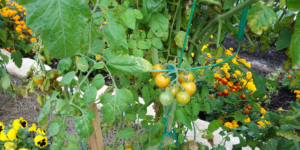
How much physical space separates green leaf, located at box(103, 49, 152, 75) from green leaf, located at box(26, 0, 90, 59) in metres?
0.20

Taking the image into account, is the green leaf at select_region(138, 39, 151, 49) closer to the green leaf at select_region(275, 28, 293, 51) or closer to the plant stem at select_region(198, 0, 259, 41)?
the plant stem at select_region(198, 0, 259, 41)

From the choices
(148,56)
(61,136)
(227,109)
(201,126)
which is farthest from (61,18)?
(227,109)

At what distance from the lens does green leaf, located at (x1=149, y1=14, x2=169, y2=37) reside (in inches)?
28.2

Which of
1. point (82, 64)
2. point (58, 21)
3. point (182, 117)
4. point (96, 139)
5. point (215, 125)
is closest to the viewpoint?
point (58, 21)

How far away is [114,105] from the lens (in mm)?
534

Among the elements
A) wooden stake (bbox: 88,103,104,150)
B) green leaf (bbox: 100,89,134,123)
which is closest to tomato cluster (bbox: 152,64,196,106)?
green leaf (bbox: 100,89,134,123)

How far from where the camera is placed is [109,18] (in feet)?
1.71

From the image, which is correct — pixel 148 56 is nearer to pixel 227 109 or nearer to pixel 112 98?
pixel 112 98

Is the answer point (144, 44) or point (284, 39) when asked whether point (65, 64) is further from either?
point (284, 39)

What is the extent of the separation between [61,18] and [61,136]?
406 mm

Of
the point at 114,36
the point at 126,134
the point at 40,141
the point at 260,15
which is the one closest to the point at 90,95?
the point at 114,36

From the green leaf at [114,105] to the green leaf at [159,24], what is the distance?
30 centimetres

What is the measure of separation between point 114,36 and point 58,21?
7.2 inches

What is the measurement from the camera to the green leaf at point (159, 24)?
0.72m
